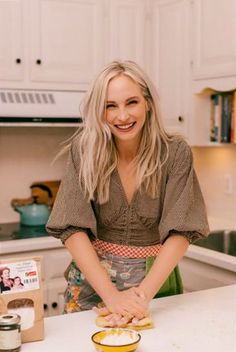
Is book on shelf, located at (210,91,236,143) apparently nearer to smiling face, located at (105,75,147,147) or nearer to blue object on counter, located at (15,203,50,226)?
blue object on counter, located at (15,203,50,226)

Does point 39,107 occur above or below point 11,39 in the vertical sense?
below

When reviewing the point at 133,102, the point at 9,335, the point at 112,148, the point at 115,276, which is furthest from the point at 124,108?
the point at 9,335

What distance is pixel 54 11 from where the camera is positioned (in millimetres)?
3193

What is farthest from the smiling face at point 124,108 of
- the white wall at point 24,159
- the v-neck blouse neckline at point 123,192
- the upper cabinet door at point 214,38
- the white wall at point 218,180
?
the white wall at point 24,159

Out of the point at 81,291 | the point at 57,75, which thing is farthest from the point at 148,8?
the point at 81,291

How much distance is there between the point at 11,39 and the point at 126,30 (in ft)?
2.41

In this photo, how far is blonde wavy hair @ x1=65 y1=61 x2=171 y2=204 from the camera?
1.69 meters

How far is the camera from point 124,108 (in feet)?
5.39

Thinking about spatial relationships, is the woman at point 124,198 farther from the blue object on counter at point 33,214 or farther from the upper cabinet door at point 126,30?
the upper cabinet door at point 126,30

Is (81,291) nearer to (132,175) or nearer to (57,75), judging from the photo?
(132,175)

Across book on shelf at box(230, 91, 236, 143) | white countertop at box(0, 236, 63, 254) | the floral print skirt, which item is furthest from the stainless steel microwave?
the floral print skirt

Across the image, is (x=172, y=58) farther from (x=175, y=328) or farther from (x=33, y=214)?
(x=175, y=328)

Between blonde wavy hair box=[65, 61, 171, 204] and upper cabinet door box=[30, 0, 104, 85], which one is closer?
blonde wavy hair box=[65, 61, 171, 204]

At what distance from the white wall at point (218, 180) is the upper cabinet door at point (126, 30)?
720mm
